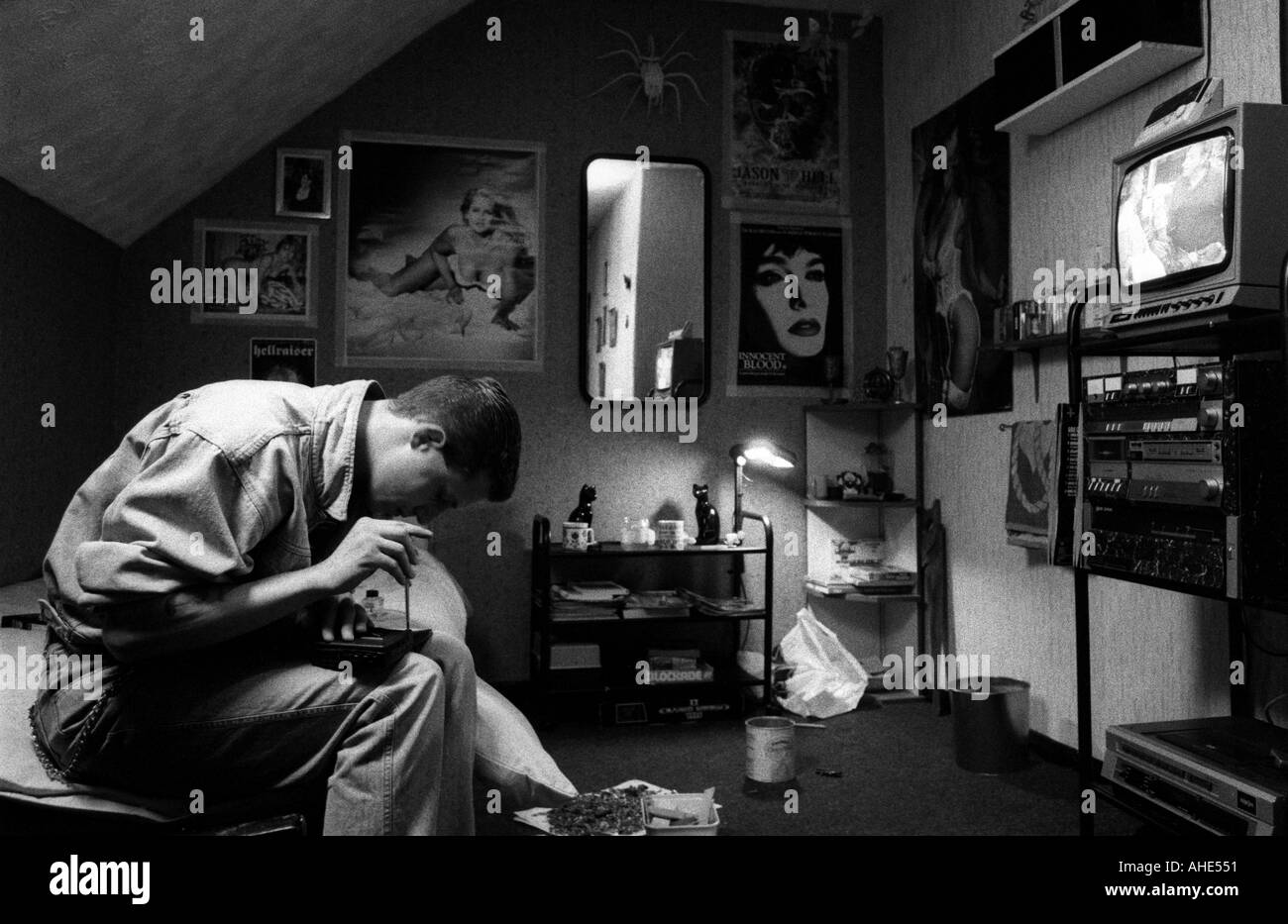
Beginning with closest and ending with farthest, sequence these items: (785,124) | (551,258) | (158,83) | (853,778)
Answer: (158,83) < (853,778) < (551,258) < (785,124)

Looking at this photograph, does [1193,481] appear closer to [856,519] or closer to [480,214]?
[856,519]

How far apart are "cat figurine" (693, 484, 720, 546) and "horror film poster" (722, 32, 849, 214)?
52.2 inches

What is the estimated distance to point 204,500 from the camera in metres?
1.28

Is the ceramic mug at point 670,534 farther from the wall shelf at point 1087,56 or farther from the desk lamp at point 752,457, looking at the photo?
the wall shelf at point 1087,56

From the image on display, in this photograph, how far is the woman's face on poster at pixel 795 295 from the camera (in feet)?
13.5

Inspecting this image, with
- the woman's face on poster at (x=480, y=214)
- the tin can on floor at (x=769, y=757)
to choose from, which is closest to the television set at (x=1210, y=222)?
the tin can on floor at (x=769, y=757)

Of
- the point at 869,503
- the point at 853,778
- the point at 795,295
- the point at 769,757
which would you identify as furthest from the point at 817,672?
the point at 795,295

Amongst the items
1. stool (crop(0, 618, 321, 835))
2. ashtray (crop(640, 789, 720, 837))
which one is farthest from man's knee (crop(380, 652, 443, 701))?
ashtray (crop(640, 789, 720, 837))

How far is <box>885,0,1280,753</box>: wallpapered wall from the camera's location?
2.45 meters

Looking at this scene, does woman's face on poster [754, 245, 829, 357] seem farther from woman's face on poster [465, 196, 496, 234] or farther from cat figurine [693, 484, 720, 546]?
woman's face on poster [465, 196, 496, 234]

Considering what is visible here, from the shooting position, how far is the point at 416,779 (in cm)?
139

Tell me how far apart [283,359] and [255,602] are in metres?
2.68

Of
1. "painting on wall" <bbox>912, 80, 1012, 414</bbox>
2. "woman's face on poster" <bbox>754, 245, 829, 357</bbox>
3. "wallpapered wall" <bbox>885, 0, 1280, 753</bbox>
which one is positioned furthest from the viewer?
"woman's face on poster" <bbox>754, 245, 829, 357</bbox>

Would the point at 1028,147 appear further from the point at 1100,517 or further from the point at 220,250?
the point at 220,250
